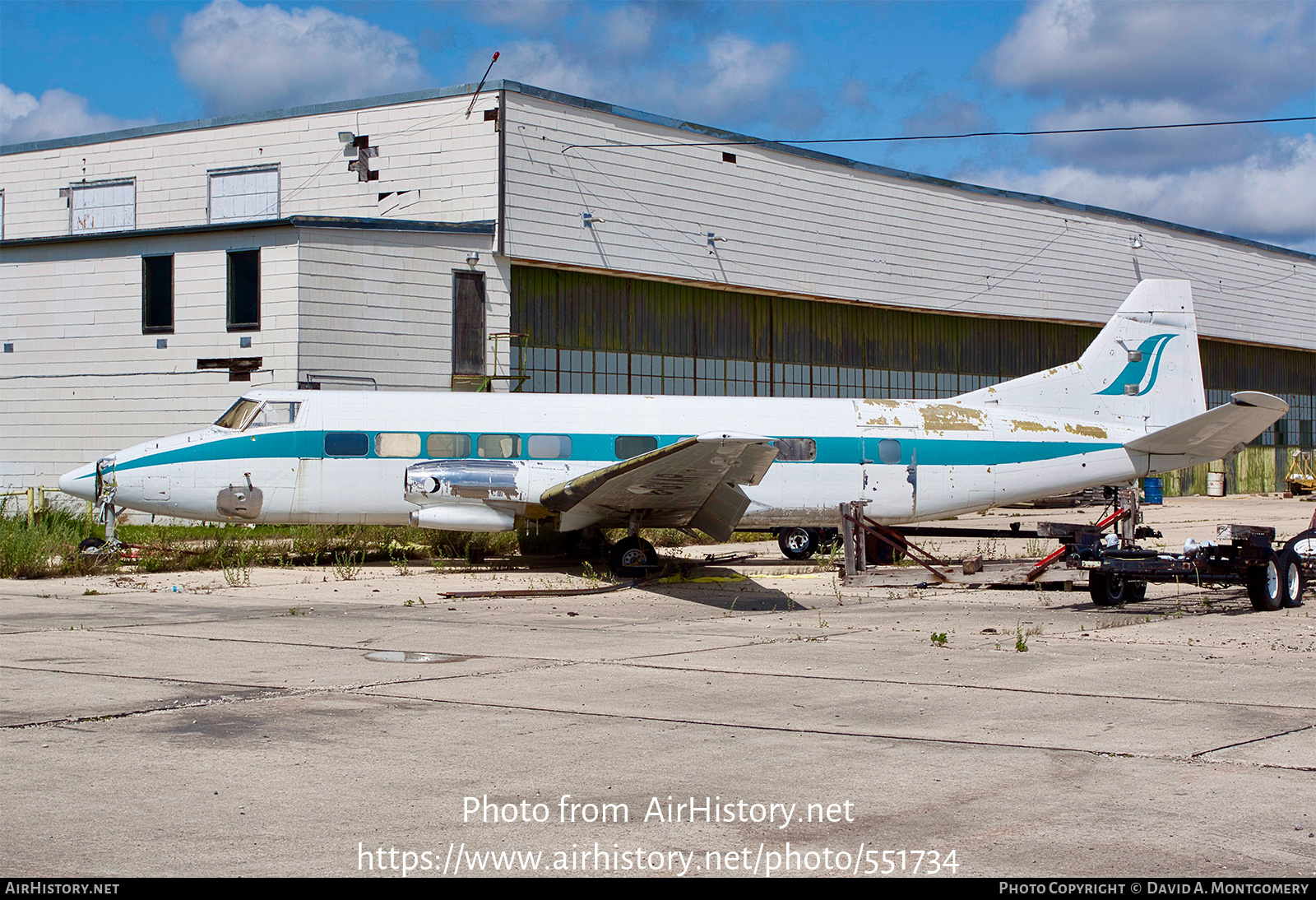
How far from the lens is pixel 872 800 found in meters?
6.09

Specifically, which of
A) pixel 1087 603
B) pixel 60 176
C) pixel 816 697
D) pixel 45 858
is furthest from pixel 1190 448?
pixel 60 176

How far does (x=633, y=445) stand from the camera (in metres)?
20.4

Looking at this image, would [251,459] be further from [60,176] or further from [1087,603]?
[60,176]

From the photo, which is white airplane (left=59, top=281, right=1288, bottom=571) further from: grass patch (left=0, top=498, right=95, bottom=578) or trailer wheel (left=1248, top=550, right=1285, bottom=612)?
trailer wheel (left=1248, top=550, right=1285, bottom=612)

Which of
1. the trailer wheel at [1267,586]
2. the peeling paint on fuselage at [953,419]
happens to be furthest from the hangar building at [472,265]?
the trailer wheel at [1267,586]

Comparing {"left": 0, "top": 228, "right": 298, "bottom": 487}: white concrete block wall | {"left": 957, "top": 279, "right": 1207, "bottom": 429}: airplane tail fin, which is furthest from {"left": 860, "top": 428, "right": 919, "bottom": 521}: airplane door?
{"left": 0, "top": 228, "right": 298, "bottom": 487}: white concrete block wall

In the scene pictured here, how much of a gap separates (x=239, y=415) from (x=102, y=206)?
17326 millimetres

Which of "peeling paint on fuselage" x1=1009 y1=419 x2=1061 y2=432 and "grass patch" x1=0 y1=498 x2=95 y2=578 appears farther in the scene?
"peeling paint on fuselage" x1=1009 y1=419 x2=1061 y2=432

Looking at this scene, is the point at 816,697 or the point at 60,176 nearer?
the point at 816,697

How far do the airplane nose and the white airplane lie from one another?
5cm

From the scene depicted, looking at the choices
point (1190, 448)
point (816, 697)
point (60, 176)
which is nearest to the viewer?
point (816, 697)

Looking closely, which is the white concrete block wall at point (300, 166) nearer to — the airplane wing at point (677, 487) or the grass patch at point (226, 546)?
the grass patch at point (226, 546)

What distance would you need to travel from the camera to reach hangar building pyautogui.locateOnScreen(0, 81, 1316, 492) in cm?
2706

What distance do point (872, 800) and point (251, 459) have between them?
51.0 feet
